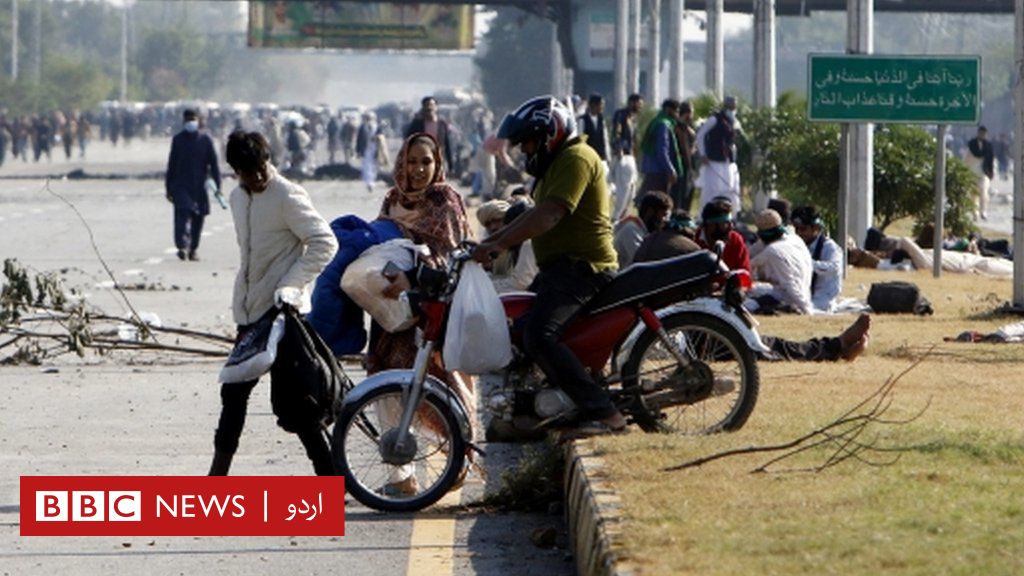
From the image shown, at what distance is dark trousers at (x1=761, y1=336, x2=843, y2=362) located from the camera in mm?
14070

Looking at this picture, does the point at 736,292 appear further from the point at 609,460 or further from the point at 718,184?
the point at 718,184

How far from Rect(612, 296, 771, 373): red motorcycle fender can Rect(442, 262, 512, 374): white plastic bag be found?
0.64m

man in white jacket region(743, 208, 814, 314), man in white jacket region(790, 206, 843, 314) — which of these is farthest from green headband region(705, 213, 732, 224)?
man in white jacket region(790, 206, 843, 314)

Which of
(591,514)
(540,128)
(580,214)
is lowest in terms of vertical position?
(591,514)

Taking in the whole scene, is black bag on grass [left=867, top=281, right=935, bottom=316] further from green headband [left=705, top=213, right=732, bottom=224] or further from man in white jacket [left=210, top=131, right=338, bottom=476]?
man in white jacket [left=210, top=131, right=338, bottom=476]

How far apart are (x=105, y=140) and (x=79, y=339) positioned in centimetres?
10708

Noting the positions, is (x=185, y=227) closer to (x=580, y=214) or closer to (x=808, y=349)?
(x=808, y=349)

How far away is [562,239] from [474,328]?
0.57 meters

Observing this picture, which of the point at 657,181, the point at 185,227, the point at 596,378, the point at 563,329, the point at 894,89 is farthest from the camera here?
the point at 657,181

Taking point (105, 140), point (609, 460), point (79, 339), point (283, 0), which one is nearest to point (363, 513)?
point (609, 460)

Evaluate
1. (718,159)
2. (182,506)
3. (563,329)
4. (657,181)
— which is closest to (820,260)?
(563,329)

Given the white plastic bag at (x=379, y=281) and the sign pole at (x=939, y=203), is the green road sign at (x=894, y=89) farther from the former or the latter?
the white plastic bag at (x=379, y=281)

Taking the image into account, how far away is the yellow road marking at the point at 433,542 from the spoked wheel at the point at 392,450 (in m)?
0.11

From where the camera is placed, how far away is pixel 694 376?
34.4 feet
